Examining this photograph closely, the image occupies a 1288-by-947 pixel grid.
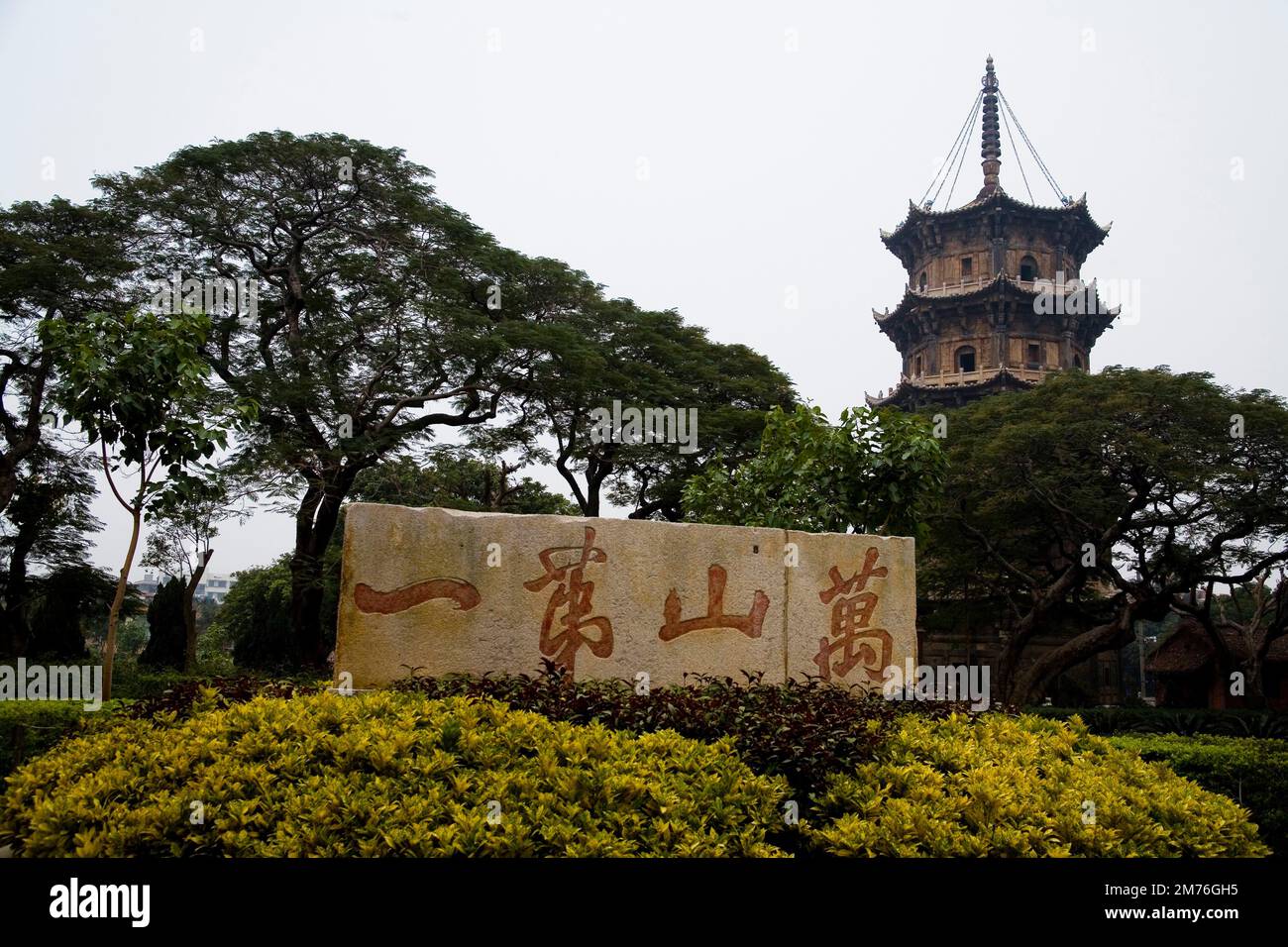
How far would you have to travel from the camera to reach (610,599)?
254 inches

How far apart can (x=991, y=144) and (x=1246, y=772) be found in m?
27.6

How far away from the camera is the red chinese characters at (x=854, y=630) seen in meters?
7.26

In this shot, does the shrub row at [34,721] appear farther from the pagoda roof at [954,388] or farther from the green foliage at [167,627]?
the pagoda roof at [954,388]

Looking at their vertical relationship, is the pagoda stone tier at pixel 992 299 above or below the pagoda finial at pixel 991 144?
below

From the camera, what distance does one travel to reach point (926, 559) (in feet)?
80.4

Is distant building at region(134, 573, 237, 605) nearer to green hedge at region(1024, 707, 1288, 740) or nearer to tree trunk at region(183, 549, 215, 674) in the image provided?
tree trunk at region(183, 549, 215, 674)

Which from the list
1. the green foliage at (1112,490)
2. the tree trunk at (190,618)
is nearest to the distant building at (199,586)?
the tree trunk at (190,618)

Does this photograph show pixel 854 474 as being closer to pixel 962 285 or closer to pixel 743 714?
pixel 743 714

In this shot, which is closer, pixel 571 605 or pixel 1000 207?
pixel 571 605

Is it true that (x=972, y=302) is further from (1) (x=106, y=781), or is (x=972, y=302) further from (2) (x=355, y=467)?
(1) (x=106, y=781)

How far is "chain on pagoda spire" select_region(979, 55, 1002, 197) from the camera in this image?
31094 mm

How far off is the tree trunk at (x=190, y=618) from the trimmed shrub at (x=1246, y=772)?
14472mm

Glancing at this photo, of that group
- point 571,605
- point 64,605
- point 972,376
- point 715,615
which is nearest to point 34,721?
point 571,605
